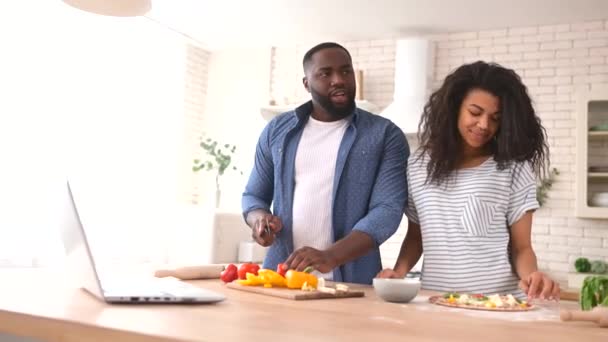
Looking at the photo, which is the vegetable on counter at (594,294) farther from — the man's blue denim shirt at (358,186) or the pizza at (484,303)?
the man's blue denim shirt at (358,186)

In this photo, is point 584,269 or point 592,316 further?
point 584,269

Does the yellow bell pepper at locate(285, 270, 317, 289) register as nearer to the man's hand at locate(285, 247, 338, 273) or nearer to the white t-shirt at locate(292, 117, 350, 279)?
the man's hand at locate(285, 247, 338, 273)

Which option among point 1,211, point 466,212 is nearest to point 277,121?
point 466,212

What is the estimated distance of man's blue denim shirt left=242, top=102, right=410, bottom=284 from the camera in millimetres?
1812

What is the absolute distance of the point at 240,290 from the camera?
4.71 feet

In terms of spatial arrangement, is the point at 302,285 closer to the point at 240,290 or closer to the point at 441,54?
the point at 240,290

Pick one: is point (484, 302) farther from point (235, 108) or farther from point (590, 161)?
point (235, 108)

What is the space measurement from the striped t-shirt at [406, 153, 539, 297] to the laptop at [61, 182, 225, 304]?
741mm

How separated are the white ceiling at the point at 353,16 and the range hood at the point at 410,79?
154mm

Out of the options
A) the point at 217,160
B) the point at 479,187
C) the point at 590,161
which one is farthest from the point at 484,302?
the point at 217,160

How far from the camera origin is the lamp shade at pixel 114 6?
5.36ft

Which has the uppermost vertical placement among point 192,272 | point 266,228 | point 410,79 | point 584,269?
point 410,79

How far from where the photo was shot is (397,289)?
4.30 feet

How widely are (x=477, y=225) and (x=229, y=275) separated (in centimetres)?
64
